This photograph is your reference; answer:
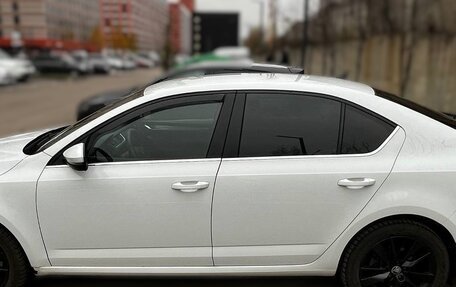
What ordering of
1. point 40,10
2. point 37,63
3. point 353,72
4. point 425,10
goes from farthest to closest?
point 40,10, point 37,63, point 353,72, point 425,10

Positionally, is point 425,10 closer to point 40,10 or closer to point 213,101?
point 213,101

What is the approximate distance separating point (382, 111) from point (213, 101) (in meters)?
1.09

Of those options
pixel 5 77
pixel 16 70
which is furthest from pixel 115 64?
pixel 5 77

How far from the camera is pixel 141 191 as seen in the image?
276 cm

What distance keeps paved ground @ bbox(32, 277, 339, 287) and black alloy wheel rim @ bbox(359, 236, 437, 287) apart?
47cm

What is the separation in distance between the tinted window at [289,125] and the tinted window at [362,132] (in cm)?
6

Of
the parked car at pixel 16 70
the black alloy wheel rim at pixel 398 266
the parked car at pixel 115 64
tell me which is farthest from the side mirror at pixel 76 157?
the parked car at pixel 115 64

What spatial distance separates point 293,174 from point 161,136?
2.93ft

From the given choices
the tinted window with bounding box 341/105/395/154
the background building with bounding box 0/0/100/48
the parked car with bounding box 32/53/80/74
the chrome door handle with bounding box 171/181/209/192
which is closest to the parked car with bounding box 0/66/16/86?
the parked car with bounding box 32/53/80/74

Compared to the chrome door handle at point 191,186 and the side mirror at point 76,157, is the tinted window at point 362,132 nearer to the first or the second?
the chrome door handle at point 191,186

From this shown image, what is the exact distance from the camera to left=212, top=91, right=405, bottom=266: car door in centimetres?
275

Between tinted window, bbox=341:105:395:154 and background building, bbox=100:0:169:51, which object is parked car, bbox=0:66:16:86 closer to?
background building, bbox=100:0:169:51

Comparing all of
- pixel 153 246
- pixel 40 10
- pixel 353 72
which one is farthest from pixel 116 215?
pixel 40 10

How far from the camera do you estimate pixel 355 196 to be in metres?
2.77
